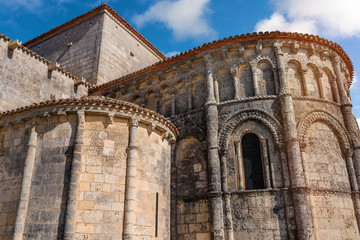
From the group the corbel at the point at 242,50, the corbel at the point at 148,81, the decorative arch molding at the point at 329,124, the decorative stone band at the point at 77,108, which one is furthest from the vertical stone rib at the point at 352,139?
the corbel at the point at 148,81

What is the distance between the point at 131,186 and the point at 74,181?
153 cm

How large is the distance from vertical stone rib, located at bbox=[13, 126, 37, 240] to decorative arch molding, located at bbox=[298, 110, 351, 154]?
8.94 meters

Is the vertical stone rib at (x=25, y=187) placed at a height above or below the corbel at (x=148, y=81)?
below

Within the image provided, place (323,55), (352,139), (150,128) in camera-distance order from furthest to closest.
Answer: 1. (323,55)
2. (352,139)
3. (150,128)

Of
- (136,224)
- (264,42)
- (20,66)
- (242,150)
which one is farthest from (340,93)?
(20,66)

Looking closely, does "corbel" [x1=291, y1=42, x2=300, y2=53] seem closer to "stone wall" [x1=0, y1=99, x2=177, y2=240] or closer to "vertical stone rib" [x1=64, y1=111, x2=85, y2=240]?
"stone wall" [x1=0, y1=99, x2=177, y2=240]

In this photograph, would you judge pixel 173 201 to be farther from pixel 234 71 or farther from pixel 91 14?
pixel 91 14

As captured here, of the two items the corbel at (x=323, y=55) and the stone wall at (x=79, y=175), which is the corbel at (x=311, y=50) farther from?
the stone wall at (x=79, y=175)

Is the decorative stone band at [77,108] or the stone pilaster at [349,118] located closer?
the decorative stone band at [77,108]

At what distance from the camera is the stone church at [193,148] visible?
8.24 meters

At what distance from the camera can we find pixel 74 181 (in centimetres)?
803

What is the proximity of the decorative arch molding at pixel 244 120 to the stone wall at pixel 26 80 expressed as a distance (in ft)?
29.0

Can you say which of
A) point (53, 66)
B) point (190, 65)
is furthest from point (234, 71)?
point (53, 66)

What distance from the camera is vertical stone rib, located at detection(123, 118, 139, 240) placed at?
8109 mm
